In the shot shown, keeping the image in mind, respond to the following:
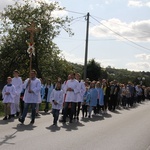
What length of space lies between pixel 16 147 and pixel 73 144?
152 cm

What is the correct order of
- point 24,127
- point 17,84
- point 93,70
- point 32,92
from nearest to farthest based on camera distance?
1. point 24,127
2. point 32,92
3. point 17,84
4. point 93,70

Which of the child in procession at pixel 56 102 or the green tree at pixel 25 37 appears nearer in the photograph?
the child in procession at pixel 56 102

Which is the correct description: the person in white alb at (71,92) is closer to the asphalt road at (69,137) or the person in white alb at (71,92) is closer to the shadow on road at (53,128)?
the asphalt road at (69,137)

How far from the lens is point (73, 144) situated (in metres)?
8.86

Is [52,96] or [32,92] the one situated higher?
[32,92]

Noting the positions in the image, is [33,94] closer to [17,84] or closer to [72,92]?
[72,92]

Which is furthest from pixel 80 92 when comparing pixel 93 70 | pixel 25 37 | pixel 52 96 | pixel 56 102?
pixel 93 70

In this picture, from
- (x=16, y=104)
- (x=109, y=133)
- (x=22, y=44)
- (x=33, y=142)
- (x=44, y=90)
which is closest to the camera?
(x=33, y=142)

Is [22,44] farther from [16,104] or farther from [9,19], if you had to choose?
[16,104]

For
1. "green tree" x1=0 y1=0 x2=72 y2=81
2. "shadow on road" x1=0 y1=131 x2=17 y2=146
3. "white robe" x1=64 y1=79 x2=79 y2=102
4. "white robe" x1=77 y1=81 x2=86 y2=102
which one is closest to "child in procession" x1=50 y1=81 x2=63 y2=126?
"white robe" x1=64 y1=79 x2=79 y2=102

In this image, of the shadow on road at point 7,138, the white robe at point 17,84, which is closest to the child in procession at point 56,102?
the white robe at point 17,84

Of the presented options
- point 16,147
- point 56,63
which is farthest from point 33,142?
point 56,63

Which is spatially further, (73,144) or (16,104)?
(16,104)

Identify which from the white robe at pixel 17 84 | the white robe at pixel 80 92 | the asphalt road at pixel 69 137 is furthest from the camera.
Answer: the white robe at pixel 80 92
